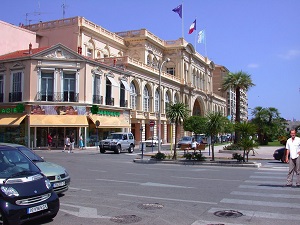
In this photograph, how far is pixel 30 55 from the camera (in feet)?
124

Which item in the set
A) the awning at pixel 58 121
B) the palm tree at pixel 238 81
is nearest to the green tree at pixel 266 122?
the palm tree at pixel 238 81

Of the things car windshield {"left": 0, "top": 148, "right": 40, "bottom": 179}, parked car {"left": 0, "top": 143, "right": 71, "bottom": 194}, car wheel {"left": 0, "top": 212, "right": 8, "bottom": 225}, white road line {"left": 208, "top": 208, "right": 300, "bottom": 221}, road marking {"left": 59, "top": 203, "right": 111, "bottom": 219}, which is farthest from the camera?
parked car {"left": 0, "top": 143, "right": 71, "bottom": 194}

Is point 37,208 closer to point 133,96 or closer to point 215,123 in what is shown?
point 215,123

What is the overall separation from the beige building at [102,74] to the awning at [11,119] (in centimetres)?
87

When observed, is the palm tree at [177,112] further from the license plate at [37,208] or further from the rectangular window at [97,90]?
the rectangular window at [97,90]

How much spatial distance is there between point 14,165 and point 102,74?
1426 inches

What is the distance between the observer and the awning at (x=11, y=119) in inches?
1471

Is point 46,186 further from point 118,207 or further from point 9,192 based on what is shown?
point 118,207

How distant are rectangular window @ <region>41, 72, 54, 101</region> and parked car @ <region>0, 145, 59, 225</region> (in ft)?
106

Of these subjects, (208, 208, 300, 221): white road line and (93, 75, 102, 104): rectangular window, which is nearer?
(208, 208, 300, 221): white road line

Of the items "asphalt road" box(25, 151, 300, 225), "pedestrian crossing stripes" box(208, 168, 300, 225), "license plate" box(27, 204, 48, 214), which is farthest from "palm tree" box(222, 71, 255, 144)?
"license plate" box(27, 204, 48, 214)

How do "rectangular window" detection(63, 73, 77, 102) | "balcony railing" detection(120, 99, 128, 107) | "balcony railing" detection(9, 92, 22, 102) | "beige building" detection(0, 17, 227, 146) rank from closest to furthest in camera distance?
"beige building" detection(0, 17, 227, 146) < "balcony railing" detection(9, 92, 22, 102) < "rectangular window" detection(63, 73, 77, 102) < "balcony railing" detection(120, 99, 128, 107)

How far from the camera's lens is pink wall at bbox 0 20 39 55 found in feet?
151

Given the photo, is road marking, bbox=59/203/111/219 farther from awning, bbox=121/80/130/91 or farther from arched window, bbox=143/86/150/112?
arched window, bbox=143/86/150/112
